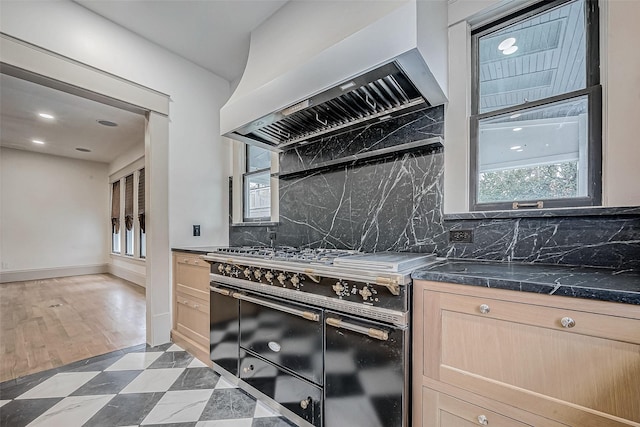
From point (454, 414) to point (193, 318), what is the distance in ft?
7.18

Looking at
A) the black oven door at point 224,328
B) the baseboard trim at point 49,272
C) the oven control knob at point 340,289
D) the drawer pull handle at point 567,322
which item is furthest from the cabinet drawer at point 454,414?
the baseboard trim at point 49,272

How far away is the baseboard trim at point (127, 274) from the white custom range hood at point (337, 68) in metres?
4.99

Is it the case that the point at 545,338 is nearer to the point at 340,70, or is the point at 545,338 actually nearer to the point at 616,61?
the point at 616,61

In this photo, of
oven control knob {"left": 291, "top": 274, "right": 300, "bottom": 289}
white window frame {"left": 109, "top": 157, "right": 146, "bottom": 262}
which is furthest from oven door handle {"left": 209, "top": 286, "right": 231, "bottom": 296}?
white window frame {"left": 109, "top": 157, "right": 146, "bottom": 262}

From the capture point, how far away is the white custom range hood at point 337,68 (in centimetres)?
127

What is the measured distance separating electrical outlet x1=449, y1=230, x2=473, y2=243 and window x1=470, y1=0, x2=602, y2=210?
160mm

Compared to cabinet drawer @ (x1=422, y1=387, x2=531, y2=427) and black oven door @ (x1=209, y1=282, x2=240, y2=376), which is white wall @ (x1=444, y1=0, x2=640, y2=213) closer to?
cabinet drawer @ (x1=422, y1=387, x2=531, y2=427)

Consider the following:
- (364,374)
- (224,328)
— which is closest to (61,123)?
(224,328)

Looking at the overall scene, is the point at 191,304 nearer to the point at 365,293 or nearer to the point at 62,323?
the point at 365,293

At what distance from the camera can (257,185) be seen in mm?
3143

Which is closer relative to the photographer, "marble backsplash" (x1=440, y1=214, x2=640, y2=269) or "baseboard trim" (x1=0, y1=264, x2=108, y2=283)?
"marble backsplash" (x1=440, y1=214, x2=640, y2=269)

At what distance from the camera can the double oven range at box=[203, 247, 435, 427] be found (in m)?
1.22

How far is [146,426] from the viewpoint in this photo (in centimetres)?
158

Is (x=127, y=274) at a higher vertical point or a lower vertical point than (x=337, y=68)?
lower
